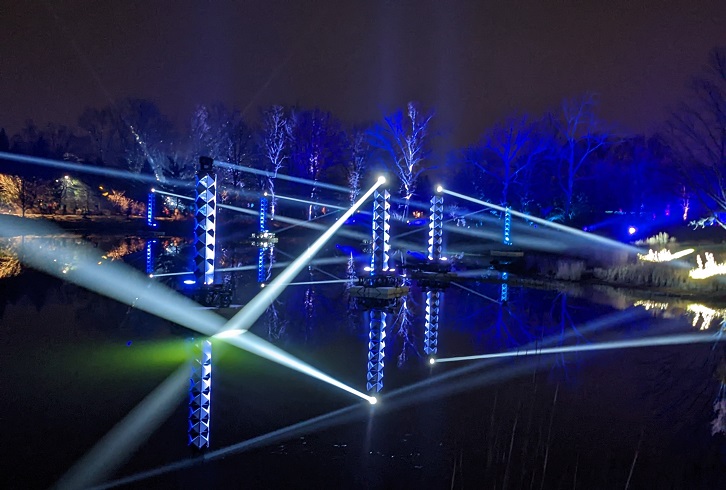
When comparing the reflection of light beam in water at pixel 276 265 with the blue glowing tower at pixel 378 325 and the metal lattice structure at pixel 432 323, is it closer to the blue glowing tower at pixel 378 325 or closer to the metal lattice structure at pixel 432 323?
the blue glowing tower at pixel 378 325

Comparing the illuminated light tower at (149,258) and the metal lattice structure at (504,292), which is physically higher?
the illuminated light tower at (149,258)

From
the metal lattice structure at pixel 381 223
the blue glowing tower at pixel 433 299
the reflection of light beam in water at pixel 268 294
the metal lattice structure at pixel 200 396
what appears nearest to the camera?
the metal lattice structure at pixel 200 396

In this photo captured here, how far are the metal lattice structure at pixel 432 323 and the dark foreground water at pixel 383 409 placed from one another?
191 mm

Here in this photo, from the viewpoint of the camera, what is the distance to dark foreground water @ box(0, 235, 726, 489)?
5820 millimetres

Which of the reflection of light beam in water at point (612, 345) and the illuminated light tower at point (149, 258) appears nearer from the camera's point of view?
the reflection of light beam in water at point (612, 345)

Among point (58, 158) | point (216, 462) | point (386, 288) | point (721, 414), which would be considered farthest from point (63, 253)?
point (58, 158)

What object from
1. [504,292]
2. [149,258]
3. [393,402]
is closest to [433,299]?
[504,292]

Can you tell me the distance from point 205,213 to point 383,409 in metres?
5.16

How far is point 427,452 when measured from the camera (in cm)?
628

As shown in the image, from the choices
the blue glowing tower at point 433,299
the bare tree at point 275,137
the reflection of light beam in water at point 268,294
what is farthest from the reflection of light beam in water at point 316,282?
the bare tree at point 275,137

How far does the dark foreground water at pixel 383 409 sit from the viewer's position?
5.82 m

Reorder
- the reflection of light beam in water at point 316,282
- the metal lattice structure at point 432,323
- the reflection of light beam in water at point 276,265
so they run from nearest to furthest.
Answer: the metal lattice structure at point 432,323 < the reflection of light beam in water at point 316,282 < the reflection of light beam in water at point 276,265

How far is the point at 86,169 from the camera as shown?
56.8m

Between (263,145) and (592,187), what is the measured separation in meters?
29.4
